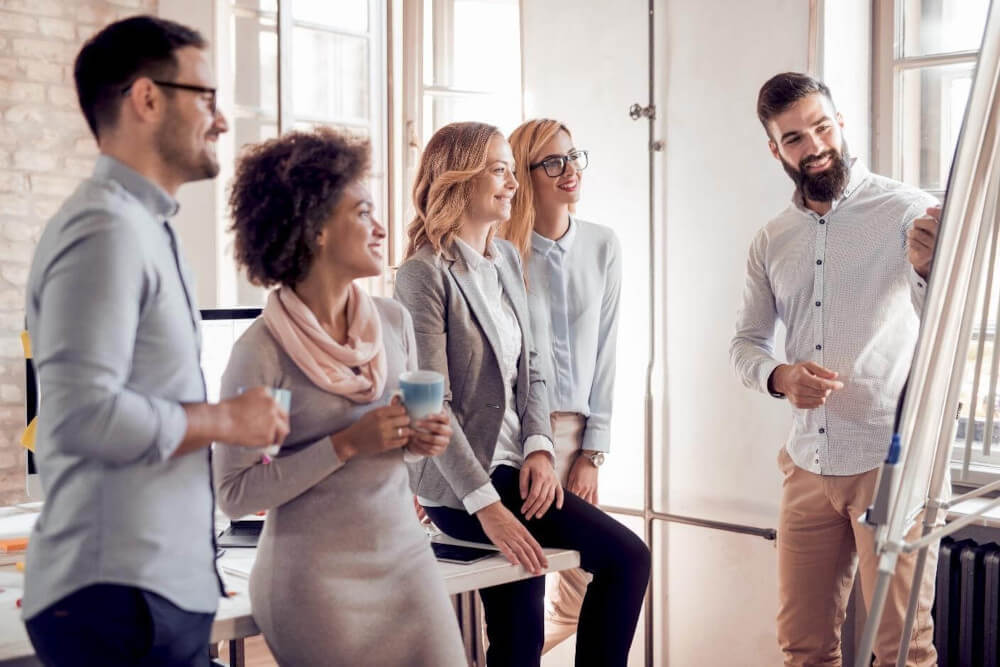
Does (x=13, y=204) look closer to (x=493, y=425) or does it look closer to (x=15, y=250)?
(x=15, y=250)

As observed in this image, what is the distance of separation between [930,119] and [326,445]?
2.34 m

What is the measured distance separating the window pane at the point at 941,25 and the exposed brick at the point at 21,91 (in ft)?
10.2

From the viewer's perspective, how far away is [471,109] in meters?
4.32

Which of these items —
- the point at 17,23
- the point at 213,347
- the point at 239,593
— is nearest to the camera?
the point at 239,593

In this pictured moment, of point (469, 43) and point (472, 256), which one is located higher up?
point (469, 43)

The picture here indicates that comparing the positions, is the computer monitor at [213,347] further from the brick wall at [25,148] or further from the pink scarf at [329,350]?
the brick wall at [25,148]

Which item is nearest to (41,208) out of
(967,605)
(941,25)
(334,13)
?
(334,13)

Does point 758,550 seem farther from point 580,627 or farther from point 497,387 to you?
point 497,387

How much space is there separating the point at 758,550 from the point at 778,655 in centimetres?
33

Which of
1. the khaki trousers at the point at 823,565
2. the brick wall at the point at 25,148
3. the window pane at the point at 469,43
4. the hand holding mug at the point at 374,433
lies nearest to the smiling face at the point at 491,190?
the hand holding mug at the point at 374,433

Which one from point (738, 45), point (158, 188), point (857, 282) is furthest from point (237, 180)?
point (738, 45)

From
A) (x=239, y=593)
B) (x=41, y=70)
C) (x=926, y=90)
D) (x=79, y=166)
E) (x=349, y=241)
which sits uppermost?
(x=41, y=70)

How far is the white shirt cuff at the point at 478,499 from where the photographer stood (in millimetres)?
2256

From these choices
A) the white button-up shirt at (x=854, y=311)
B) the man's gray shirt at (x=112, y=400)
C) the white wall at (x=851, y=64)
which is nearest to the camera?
the man's gray shirt at (x=112, y=400)
